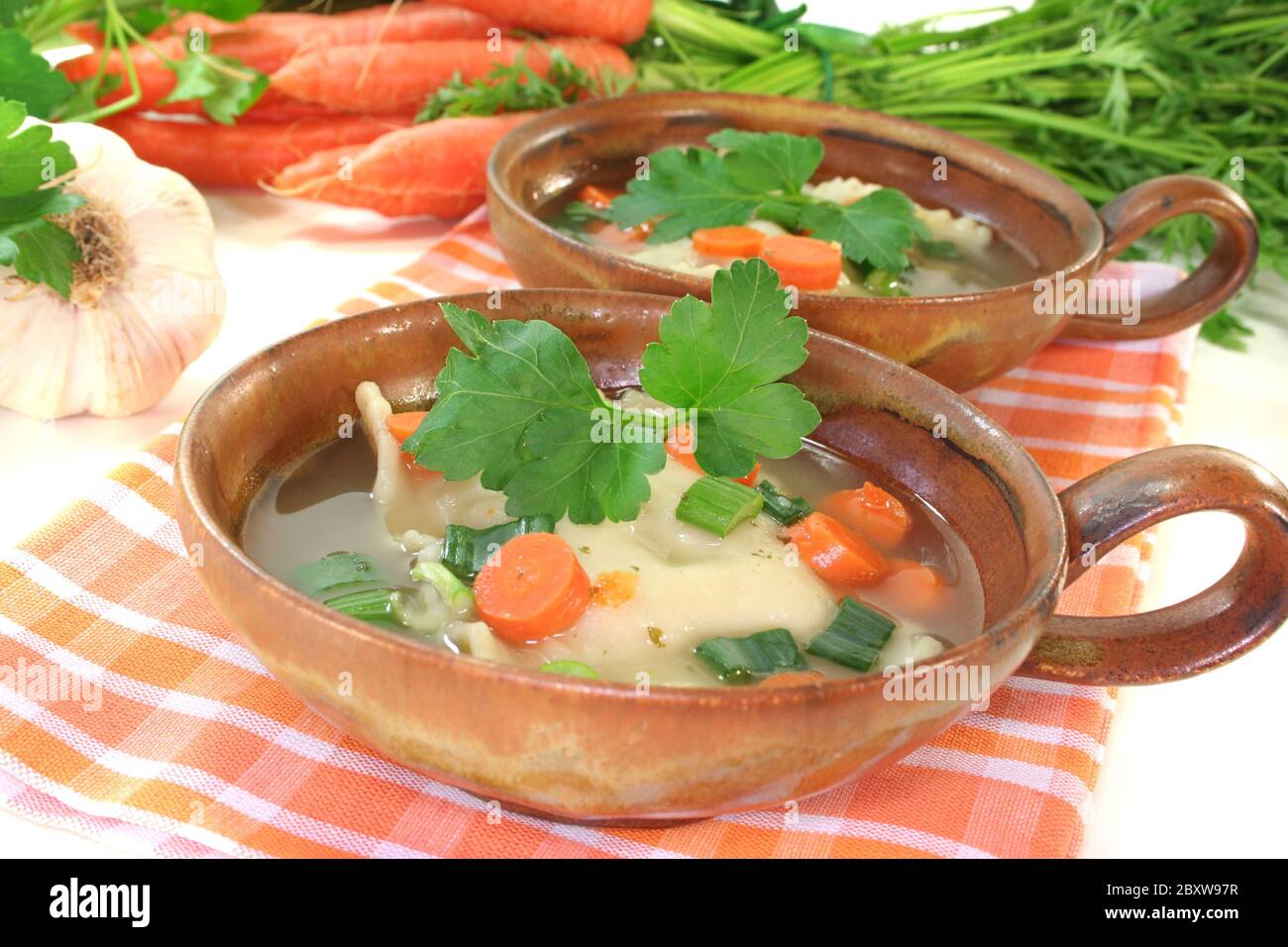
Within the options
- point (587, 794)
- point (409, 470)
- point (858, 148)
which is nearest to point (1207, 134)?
point (858, 148)

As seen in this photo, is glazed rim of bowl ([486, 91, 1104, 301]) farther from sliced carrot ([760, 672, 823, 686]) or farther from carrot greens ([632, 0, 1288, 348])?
sliced carrot ([760, 672, 823, 686])

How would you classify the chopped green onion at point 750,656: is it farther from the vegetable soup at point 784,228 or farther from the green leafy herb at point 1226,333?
the green leafy herb at point 1226,333

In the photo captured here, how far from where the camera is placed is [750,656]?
156 centimetres

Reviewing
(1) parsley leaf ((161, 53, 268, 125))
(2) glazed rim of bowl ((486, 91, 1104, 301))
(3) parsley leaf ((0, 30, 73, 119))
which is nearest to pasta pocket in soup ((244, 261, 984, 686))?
(2) glazed rim of bowl ((486, 91, 1104, 301))

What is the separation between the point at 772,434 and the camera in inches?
69.1

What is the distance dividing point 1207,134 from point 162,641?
113 inches

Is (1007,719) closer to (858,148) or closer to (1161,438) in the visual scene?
(1161,438)

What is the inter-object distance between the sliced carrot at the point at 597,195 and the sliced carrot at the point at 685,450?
1.02m

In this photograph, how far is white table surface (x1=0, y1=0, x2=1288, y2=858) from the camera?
1.72 m

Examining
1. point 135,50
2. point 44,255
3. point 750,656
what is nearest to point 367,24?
point 135,50

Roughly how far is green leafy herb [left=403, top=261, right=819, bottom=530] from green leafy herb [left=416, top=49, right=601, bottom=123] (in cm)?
173

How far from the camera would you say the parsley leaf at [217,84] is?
3.20 m

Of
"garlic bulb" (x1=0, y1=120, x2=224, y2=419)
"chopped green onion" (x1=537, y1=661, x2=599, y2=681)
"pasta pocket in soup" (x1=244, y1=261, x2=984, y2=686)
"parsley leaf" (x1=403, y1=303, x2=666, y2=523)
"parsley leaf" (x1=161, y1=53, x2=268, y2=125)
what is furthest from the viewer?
"parsley leaf" (x1=161, y1=53, x2=268, y2=125)

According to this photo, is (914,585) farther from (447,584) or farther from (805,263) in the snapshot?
(805,263)
